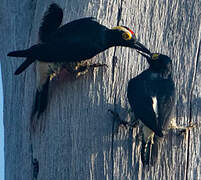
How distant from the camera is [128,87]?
3.56 m

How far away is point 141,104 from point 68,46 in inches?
31.3

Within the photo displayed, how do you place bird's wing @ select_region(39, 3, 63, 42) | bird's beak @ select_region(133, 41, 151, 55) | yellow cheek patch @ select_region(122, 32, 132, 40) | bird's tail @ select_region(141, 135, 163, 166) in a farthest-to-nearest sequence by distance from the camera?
bird's wing @ select_region(39, 3, 63, 42) < bird's beak @ select_region(133, 41, 151, 55) < yellow cheek patch @ select_region(122, 32, 132, 40) < bird's tail @ select_region(141, 135, 163, 166)

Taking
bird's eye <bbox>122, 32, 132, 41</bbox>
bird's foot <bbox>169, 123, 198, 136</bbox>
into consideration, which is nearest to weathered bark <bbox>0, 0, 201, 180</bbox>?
bird's foot <bbox>169, 123, 198, 136</bbox>

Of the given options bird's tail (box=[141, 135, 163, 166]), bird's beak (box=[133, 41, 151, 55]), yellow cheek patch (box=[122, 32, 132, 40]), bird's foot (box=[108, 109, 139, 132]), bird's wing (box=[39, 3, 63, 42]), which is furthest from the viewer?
bird's wing (box=[39, 3, 63, 42])

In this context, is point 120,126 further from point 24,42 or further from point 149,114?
point 24,42

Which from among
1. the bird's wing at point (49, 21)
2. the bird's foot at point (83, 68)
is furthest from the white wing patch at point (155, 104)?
the bird's wing at point (49, 21)

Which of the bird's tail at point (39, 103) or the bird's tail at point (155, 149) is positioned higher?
the bird's tail at point (39, 103)

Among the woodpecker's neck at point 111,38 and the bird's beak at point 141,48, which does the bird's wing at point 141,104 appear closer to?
the bird's beak at point 141,48

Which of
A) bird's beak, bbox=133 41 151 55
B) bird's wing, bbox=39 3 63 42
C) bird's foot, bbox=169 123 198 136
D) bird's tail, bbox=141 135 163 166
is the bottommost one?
bird's tail, bbox=141 135 163 166

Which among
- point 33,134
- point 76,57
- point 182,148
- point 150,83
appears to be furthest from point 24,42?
point 182,148

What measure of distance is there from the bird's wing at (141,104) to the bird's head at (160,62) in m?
0.21

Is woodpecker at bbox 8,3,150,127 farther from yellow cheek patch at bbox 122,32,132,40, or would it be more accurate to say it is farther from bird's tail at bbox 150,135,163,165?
bird's tail at bbox 150,135,163,165

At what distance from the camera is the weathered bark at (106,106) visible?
3.40 metres

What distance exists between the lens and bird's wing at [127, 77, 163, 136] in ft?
11.5
